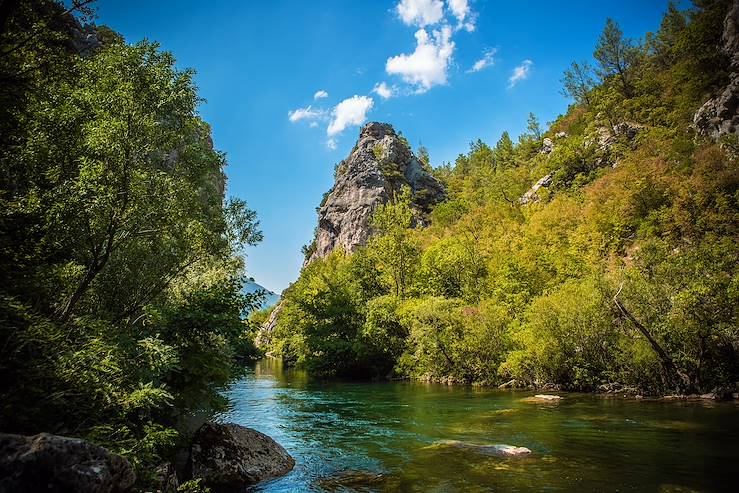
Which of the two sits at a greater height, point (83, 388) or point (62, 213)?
point (62, 213)

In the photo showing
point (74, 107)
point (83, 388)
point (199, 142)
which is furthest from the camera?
point (199, 142)

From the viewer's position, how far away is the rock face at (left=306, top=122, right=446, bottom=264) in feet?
398

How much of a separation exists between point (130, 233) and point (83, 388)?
6140mm

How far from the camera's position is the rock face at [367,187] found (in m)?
121

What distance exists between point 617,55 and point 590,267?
61.0 m

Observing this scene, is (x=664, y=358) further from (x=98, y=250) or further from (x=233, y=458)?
(x=98, y=250)

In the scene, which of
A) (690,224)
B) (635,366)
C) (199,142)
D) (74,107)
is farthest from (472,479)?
(690,224)

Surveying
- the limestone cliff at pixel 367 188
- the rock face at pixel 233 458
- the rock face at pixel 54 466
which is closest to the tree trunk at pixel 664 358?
the rock face at pixel 233 458

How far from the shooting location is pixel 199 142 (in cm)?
2103

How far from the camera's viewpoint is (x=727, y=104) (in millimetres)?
52031

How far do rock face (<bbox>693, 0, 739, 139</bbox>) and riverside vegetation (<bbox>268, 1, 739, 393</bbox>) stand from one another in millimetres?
964

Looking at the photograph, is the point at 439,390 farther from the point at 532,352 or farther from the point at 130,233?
the point at 130,233

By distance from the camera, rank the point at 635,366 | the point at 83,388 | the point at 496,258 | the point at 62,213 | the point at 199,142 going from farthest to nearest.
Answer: the point at 496,258 → the point at 635,366 → the point at 199,142 → the point at 62,213 → the point at 83,388

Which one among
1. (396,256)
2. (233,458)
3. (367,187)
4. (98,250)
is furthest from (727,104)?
(367,187)
